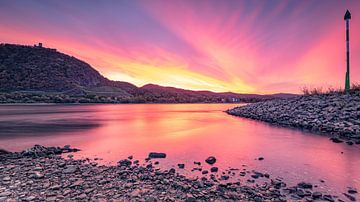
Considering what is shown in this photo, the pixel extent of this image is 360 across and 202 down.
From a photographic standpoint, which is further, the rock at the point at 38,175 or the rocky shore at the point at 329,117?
the rocky shore at the point at 329,117

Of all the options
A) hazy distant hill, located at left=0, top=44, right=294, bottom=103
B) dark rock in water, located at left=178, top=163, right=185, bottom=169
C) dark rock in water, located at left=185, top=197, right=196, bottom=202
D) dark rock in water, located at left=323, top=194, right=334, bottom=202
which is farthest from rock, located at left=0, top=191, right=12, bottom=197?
hazy distant hill, located at left=0, top=44, right=294, bottom=103

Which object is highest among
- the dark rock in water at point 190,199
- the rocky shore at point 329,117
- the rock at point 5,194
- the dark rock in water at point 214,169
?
the rocky shore at point 329,117

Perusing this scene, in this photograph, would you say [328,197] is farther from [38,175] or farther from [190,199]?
[38,175]

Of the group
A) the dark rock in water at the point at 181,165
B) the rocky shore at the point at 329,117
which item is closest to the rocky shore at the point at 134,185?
the dark rock in water at the point at 181,165

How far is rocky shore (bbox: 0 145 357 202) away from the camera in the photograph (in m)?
4.33

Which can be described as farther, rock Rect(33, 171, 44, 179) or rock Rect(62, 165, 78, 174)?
rock Rect(62, 165, 78, 174)

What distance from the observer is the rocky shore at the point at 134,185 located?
4328 mm

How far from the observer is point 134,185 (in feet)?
16.4

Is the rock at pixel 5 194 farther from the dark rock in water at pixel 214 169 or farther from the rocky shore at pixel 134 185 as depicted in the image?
the dark rock in water at pixel 214 169

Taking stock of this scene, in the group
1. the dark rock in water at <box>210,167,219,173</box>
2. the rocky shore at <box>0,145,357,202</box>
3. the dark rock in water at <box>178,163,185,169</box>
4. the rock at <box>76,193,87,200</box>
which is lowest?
the dark rock in water at <box>178,163,185,169</box>

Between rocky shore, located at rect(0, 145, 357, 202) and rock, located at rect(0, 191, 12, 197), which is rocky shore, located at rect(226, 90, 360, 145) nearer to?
rocky shore, located at rect(0, 145, 357, 202)

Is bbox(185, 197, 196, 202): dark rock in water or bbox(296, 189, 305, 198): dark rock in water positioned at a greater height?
bbox(185, 197, 196, 202): dark rock in water

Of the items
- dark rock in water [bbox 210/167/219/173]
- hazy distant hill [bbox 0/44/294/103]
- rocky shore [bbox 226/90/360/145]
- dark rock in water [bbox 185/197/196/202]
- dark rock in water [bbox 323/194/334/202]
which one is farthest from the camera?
hazy distant hill [bbox 0/44/294/103]

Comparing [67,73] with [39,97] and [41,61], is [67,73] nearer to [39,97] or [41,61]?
[41,61]
